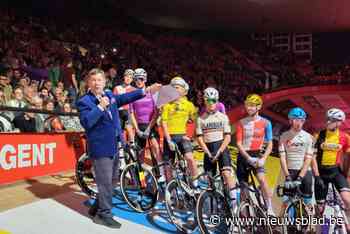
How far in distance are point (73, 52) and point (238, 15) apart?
12887 millimetres

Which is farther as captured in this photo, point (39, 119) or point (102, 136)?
point (39, 119)

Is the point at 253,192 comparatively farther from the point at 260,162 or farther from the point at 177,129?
the point at 177,129

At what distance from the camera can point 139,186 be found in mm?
5750

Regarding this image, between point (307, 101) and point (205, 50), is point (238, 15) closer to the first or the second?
point (205, 50)

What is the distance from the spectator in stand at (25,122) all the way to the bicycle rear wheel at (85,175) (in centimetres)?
132

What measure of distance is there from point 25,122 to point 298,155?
4367 millimetres

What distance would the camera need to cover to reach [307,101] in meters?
16.2

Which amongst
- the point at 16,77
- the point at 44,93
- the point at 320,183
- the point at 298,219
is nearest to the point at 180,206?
the point at 298,219

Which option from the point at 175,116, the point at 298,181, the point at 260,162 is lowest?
the point at 298,181

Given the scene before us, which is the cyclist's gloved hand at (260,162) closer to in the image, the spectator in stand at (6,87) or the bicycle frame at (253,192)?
the bicycle frame at (253,192)

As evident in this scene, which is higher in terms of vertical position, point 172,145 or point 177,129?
point 177,129

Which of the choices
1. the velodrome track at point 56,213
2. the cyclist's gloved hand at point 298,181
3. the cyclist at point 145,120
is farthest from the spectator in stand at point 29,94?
the cyclist's gloved hand at point 298,181

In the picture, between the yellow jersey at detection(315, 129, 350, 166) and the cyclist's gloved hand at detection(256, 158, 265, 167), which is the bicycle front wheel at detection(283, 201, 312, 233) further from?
the yellow jersey at detection(315, 129, 350, 166)

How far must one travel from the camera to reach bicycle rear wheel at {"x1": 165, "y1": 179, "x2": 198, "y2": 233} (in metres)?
5.28
